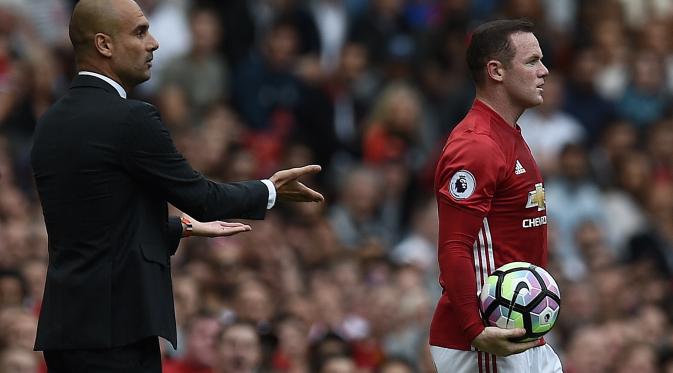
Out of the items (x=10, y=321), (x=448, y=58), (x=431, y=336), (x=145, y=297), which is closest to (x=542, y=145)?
(x=448, y=58)

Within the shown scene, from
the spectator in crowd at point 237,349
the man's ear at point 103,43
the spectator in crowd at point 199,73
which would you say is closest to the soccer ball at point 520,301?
the man's ear at point 103,43

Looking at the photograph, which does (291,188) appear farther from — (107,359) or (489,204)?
(107,359)

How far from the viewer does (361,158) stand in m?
14.4

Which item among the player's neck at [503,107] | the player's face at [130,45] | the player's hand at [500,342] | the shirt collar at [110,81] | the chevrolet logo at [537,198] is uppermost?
the player's face at [130,45]

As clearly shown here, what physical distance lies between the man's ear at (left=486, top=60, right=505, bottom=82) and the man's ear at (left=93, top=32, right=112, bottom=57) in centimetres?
164

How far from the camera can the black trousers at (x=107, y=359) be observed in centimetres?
587

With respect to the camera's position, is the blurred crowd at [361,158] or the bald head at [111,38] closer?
the bald head at [111,38]

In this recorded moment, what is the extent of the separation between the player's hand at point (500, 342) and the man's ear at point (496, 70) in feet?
3.55

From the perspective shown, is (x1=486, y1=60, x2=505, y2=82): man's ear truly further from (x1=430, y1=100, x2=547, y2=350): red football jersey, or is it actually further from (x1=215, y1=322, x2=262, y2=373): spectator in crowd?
(x1=215, y1=322, x2=262, y2=373): spectator in crowd

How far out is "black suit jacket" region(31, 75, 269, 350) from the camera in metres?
5.88

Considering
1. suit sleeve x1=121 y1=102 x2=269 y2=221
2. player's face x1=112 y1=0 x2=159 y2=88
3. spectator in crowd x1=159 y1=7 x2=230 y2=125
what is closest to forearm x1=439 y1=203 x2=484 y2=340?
suit sleeve x1=121 y1=102 x2=269 y2=221

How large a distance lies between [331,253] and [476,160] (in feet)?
21.0

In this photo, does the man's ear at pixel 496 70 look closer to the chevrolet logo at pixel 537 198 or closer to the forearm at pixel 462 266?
the chevrolet logo at pixel 537 198

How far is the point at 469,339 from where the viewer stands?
6.38 m
